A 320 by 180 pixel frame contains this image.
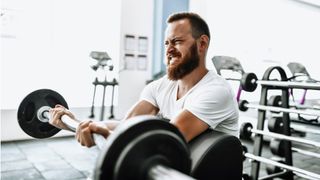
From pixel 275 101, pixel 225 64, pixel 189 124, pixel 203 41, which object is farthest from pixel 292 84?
pixel 225 64

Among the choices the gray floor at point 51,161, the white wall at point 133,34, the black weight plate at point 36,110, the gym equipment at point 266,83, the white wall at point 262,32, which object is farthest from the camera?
the white wall at point 262,32

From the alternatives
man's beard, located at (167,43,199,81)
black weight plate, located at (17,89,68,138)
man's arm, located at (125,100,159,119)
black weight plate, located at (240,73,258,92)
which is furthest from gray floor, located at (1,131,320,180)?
man's beard, located at (167,43,199,81)

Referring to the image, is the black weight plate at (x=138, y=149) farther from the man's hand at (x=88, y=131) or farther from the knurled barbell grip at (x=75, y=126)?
the man's hand at (x=88, y=131)

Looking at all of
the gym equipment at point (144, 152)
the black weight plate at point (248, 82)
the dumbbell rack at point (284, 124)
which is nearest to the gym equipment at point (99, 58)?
the black weight plate at point (248, 82)

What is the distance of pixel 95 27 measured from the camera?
420 centimetres

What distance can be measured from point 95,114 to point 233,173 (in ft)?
11.1

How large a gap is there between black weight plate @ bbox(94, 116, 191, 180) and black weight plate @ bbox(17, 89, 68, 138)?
1.11 meters

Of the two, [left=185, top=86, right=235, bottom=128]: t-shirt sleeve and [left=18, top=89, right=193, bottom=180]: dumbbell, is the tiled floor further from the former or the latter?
[left=18, top=89, right=193, bottom=180]: dumbbell

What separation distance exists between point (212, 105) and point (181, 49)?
310mm

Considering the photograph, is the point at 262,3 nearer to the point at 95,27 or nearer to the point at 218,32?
the point at 218,32

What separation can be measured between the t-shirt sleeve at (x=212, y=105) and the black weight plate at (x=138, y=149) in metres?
0.54

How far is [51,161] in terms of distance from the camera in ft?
10.2

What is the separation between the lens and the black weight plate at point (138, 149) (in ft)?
2.07

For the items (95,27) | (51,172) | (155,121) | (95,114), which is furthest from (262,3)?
(155,121)
